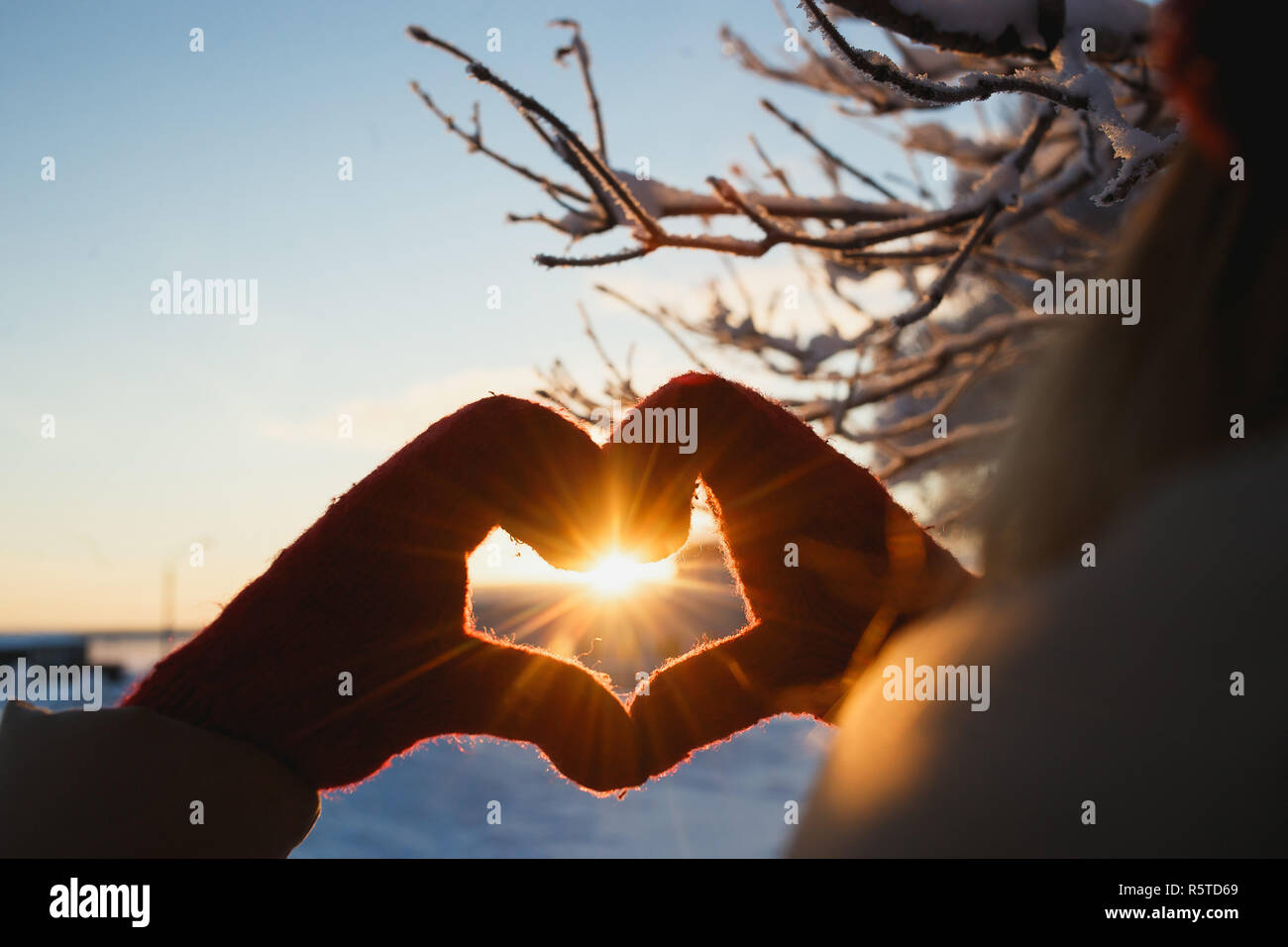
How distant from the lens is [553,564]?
1.16 meters

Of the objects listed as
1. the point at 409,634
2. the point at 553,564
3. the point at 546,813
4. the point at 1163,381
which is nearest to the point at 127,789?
the point at 409,634

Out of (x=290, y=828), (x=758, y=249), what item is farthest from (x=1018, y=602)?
(x=758, y=249)

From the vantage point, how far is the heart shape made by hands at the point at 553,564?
1.08 metres

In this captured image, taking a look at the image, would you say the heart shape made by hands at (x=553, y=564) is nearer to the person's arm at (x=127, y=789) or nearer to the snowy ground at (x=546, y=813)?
the person's arm at (x=127, y=789)

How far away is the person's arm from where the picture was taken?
987 mm

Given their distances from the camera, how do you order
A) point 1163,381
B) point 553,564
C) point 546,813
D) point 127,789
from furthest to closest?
point 546,813 < point 553,564 < point 127,789 < point 1163,381

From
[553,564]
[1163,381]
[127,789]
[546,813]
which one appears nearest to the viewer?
[1163,381]

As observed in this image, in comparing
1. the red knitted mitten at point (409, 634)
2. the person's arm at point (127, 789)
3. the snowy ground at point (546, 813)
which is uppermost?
the red knitted mitten at point (409, 634)

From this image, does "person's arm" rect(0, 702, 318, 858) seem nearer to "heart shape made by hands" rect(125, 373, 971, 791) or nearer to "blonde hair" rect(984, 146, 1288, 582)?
"heart shape made by hands" rect(125, 373, 971, 791)

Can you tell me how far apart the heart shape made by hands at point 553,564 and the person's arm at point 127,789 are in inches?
1.5

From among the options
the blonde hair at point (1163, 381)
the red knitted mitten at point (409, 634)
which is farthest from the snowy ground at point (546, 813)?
the blonde hair at point (1163, 381)

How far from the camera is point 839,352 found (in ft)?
11.1

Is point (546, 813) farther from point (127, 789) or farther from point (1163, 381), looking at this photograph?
point (1163, 381)

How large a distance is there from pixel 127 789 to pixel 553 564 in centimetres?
64
